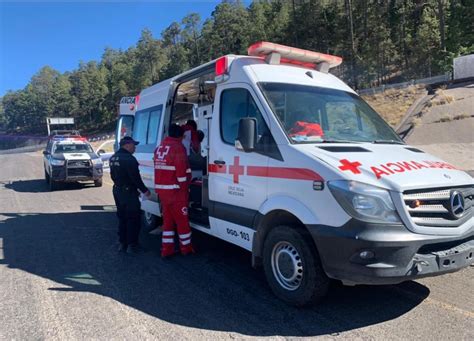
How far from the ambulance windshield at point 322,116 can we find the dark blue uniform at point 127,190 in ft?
8.84

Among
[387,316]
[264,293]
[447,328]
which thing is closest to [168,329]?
[264,293]

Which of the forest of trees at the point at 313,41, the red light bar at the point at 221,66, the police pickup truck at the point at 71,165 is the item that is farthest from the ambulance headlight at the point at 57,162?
the forest of trees at the point at 313,41

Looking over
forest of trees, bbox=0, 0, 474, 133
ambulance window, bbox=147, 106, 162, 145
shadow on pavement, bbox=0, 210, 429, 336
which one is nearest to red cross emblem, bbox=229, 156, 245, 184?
shadow on pavement, bbox=0, 210, 429, 336

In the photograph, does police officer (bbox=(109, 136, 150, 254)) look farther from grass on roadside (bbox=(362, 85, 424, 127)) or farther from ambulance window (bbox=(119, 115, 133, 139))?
grass on roadside (bbox=(362, 85, 424, 127))

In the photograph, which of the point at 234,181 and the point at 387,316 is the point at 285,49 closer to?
the point at 234,181

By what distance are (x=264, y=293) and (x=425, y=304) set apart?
163 centimetres

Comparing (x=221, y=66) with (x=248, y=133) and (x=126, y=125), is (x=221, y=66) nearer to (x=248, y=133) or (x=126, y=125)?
(x=248, y=133)

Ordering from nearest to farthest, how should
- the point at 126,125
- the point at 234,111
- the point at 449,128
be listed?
1. the point at 234,111
2. the point at 126,125
3. the point at 449,128

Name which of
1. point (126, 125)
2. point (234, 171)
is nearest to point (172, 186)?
point (234, 171)

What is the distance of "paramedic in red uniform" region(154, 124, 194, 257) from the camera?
5.71m

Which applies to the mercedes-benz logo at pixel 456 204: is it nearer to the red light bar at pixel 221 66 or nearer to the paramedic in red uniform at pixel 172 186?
the red light bar at pixel 221 66

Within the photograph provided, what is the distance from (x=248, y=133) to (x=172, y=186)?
192 cm

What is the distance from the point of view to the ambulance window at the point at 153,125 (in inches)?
282

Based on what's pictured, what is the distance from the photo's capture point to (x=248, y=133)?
13.8ft
